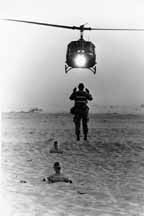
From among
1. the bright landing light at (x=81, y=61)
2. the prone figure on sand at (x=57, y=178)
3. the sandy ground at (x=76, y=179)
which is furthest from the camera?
the prone figure on sand at (x=57, y=178)

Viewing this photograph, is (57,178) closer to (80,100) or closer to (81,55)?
(80,100)

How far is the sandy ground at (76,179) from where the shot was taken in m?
6.56

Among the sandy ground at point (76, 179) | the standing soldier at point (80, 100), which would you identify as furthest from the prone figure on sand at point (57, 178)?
the standing soldier at point (80, 100)

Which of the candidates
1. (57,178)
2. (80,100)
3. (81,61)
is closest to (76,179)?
(57,178)

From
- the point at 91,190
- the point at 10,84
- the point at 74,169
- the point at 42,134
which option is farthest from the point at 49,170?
the point at 42,134

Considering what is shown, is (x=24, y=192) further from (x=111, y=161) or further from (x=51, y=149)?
(x=51, y=149)

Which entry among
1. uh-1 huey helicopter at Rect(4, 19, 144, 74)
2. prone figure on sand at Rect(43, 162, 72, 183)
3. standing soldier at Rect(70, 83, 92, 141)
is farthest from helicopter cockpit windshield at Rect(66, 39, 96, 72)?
prone figure on sand at Rect(43, 162, 72, 183)

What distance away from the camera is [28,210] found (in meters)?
6.38

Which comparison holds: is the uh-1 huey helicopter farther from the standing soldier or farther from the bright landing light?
the standing soldier

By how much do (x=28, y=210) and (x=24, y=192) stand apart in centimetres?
91

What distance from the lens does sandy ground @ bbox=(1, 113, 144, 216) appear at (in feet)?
21.5

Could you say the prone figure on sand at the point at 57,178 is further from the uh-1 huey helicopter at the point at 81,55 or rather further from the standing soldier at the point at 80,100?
the uh-1 huey helicopter at the point at 81,55

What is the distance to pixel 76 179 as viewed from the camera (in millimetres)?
8125

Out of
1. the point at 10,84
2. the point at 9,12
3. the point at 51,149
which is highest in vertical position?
the point at 9,12
